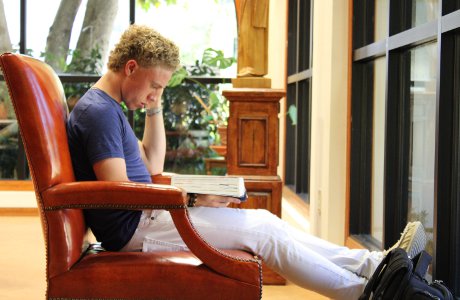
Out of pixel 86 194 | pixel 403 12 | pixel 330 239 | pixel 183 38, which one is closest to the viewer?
pixel 86 194

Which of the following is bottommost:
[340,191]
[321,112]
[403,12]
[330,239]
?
[330,239]

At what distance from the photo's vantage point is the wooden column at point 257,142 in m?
4.00

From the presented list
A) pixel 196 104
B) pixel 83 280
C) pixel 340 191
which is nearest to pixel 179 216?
pixel 83 280

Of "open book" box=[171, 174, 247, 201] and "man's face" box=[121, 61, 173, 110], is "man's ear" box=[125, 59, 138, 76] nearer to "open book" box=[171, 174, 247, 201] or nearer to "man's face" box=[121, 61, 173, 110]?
"man's face" box=[121, 61, 173, 110]

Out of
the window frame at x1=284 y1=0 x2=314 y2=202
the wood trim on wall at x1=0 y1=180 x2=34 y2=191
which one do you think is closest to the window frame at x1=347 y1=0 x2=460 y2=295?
the window frame at x1=284 y1=0 x2=314 y2=202

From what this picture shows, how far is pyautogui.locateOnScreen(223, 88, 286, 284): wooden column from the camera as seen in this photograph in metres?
4.00

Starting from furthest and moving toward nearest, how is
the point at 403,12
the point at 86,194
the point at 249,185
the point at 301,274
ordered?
the point at 249,185 < the point at 403,12 < the point at 301,274 < the point at 86,194

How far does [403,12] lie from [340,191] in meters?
1.17

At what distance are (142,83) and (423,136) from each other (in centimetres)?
131

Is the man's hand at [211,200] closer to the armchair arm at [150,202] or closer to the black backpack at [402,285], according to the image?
the armchair arm at [150,202]

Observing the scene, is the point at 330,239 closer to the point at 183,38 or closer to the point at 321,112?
the point at 321,112

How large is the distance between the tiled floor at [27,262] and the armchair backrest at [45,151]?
5.14ft

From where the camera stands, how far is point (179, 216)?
2.17 meters

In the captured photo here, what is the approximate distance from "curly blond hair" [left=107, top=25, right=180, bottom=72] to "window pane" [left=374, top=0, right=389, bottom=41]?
5.22 feet
